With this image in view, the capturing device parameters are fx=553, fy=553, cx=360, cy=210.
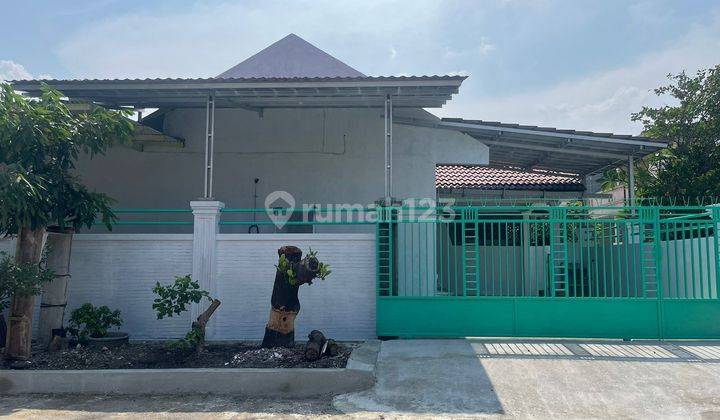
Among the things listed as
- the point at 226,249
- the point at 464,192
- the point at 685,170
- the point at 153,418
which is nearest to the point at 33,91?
the point at 226,249

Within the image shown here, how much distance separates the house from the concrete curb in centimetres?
191

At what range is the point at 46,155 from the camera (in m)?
7.09

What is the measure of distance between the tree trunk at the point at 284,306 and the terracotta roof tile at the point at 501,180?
599 centimetres

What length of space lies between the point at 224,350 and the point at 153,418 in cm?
208

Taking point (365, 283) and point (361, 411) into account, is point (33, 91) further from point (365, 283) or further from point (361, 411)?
point (361, 411)

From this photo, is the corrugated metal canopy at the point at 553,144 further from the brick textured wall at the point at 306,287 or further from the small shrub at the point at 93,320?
the small shrub at the point at 93,320

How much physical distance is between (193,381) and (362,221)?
12.5 ft

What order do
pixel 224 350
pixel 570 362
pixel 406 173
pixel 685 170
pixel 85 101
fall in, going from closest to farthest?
pixel 570 362 < pixel 224 350 < pixel 85 101 < pixel 406 173 < pixel 685 170

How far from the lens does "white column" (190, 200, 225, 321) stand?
8.25 meters

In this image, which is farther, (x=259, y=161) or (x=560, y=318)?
(x=259, y=161)

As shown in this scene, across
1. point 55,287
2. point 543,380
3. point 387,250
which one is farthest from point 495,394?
point 55,287

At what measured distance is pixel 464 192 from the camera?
505 inches

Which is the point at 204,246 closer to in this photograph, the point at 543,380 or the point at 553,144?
the point at 543,380

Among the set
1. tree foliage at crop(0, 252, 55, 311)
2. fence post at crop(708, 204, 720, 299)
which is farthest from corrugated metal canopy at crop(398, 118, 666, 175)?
tree foliage at crop(0, 252, 55, 311)
